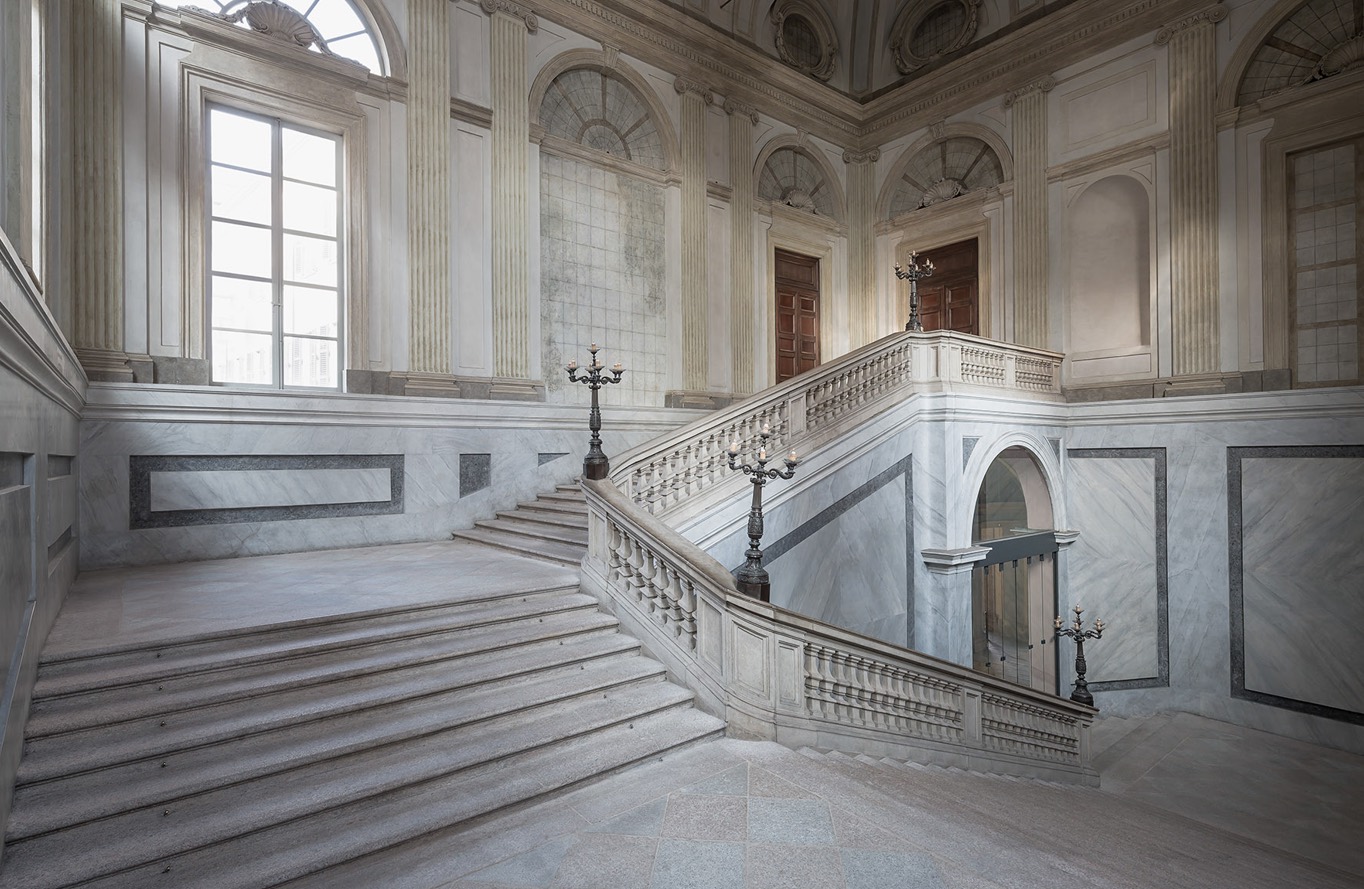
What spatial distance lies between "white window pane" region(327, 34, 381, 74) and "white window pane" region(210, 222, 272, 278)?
7.77ft

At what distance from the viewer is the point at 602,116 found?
10406 mm

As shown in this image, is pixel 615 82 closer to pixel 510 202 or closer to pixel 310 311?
pixel 510 202

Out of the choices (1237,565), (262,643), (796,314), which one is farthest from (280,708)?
(1237,565)

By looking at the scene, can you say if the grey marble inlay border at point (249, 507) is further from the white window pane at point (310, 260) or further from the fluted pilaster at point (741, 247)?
the fluted pilaster at point (741, 247)

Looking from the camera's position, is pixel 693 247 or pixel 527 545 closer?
pixel 527 545

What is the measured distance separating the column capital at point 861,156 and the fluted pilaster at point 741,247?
9.06ft

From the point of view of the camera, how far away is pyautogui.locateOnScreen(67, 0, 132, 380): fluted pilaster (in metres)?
6.44

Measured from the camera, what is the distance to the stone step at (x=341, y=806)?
2.75 m

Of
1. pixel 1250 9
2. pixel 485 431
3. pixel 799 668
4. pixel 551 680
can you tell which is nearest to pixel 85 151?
pixel 485 431

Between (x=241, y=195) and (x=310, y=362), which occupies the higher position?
(x=241, y=195)

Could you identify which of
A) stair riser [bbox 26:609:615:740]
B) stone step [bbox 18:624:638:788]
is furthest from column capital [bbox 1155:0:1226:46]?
stair riser [bbox 26:609:615:740]

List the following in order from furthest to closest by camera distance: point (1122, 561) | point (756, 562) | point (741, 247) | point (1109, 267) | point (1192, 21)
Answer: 1. point (741, 247)
2. point (1109, 267)
3. point (1122, 561)
4. point (1192, 21)
5. point (756, 562)

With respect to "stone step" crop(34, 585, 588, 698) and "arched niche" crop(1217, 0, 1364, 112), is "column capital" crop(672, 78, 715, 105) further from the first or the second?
"stone step" crop(34, 585, 588, 698)

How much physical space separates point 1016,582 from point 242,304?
12247 mm
